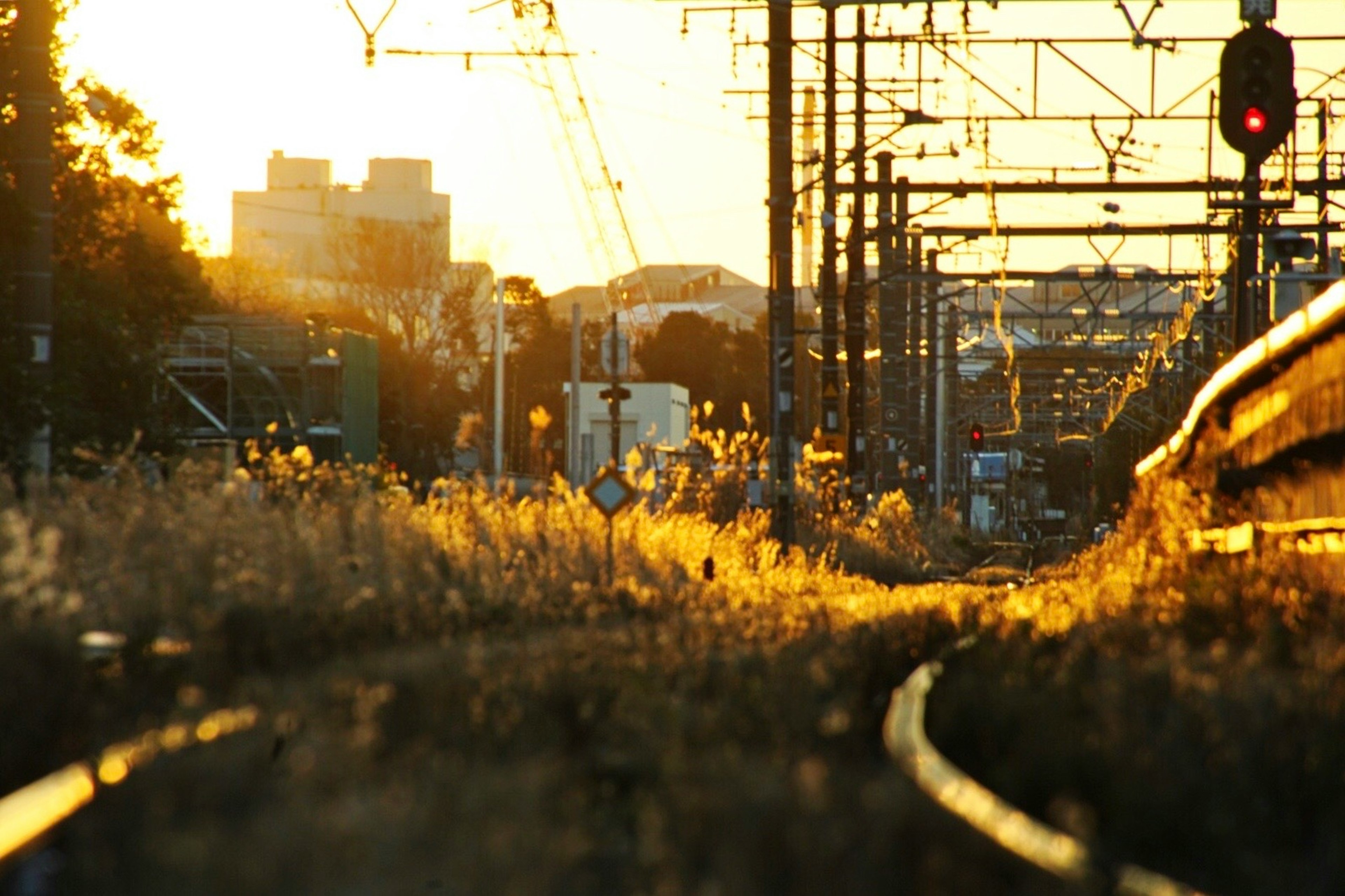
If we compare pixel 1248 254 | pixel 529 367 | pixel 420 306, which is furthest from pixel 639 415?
pixel 1248 254

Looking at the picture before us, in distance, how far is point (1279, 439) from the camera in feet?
51.1

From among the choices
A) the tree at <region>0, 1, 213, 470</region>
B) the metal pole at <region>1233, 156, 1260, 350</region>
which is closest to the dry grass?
the metal pole at <region>1233, 156, 1260, 350</region>

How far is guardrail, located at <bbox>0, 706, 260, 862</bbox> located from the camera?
5297mm

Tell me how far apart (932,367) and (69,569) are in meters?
53.0

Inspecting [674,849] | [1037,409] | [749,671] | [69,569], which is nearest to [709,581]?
[69,569]

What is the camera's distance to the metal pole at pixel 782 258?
29.1 meters

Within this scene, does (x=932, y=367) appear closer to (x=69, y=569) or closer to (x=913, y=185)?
(x=913, y=185)

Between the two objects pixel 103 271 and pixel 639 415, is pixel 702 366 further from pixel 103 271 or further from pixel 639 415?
pixel 103 271

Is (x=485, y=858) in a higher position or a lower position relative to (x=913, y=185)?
lower

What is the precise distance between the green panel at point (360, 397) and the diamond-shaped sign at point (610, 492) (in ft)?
127

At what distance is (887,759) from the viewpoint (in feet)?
26.5

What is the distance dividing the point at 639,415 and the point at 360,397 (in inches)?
1664

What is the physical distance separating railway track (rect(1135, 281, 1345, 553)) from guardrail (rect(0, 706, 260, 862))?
689 cm

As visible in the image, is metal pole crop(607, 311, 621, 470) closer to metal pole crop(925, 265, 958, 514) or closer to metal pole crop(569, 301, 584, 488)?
metal pole crop(569, 301, 584, 488)
